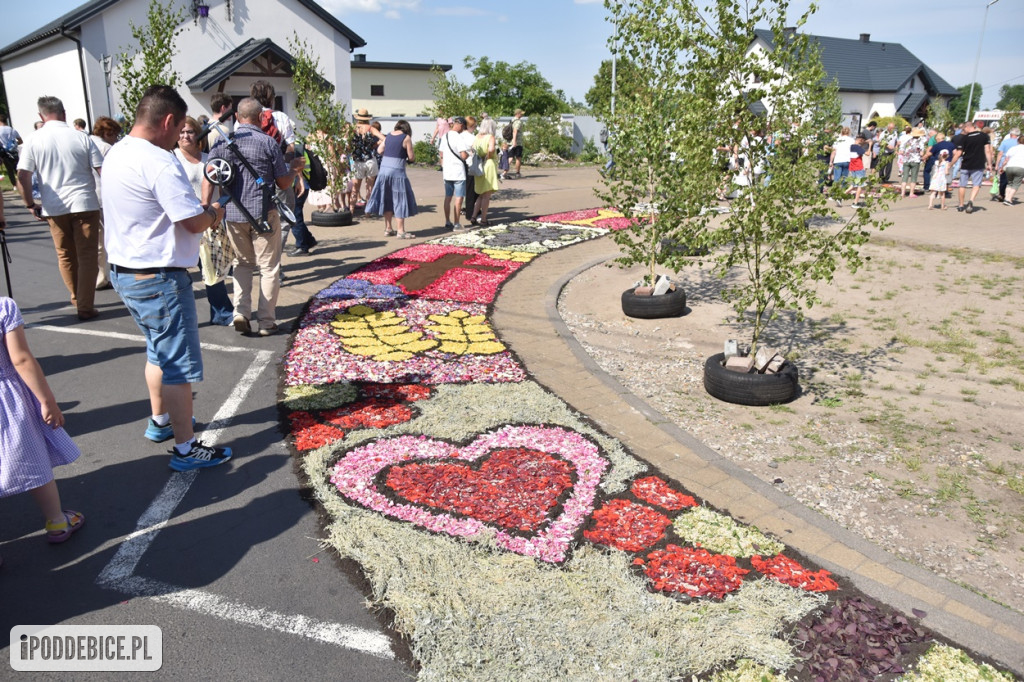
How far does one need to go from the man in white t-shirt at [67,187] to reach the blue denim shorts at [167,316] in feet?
12.9

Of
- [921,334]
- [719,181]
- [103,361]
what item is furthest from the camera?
[921,334]

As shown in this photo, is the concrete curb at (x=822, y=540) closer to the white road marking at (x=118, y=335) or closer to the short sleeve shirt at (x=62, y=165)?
the white road marking at (x=118, y=335)

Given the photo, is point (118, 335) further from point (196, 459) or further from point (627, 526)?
point (627, 526)

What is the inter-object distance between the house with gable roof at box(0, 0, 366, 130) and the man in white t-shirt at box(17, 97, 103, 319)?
16.4 m

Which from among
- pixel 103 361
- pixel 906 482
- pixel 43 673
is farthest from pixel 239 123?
pixel 906 482

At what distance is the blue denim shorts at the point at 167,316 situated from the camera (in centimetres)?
409

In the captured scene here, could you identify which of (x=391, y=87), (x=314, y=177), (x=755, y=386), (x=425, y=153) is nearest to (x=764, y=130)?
(x=755, y=386)

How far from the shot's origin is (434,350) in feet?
22.7

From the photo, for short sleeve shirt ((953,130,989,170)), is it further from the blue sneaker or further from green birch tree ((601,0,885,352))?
the blue sneaker

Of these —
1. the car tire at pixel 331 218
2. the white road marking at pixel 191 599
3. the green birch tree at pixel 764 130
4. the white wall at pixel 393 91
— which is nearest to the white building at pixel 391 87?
the white wall at pixel 393 91

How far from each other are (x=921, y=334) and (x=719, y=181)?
3.58 meters

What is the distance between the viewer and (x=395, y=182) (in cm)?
1184

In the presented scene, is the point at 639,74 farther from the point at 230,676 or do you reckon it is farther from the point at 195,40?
the point at 195,40

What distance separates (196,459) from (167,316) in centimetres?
97
